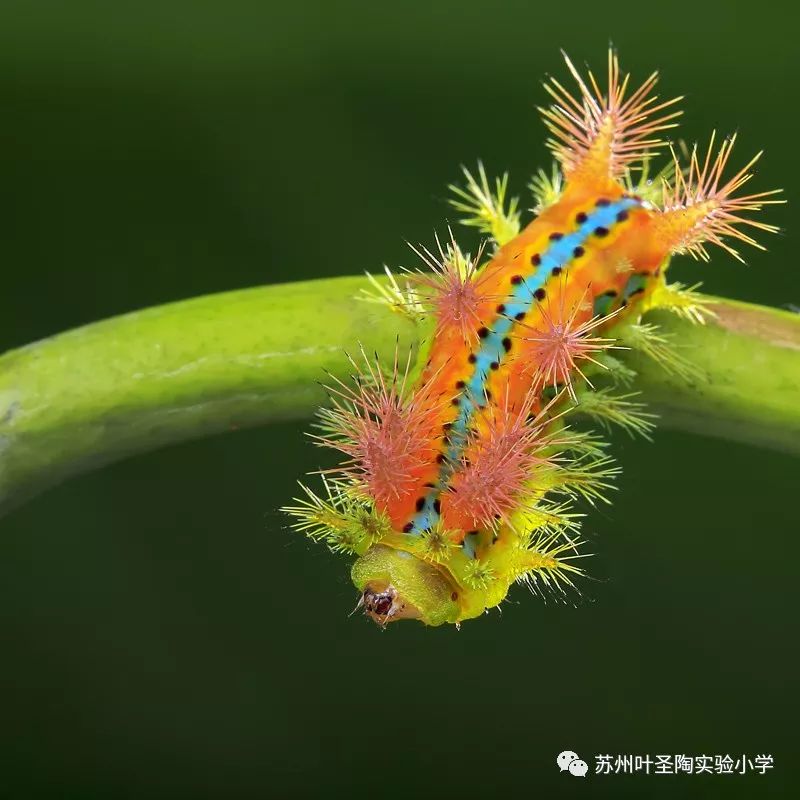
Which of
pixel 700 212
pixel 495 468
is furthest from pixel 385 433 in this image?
pixel 700 212

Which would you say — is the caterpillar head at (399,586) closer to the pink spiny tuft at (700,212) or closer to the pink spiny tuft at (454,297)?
the pink spiny tuft at (454,297)

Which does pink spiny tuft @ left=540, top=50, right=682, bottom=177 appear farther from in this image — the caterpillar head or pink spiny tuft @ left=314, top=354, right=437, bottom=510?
the caterpillar head

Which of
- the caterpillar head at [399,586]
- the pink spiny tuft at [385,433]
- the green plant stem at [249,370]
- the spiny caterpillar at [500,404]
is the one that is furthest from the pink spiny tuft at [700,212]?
the caterpillar head at [399,586]

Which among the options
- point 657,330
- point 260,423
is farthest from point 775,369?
point 260,423

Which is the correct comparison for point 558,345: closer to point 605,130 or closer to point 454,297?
point 454,297

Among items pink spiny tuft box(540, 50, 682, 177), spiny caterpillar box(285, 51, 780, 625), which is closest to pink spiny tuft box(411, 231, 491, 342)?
spiny caterpillar box(285, 51, 780, 625)

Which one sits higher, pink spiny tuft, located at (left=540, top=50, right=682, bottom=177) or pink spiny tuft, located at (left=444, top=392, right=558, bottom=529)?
pink spiny tuft, located at (left=540, top=50, right=682, bottom=177)

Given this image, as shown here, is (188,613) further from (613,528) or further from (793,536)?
(793,536)
